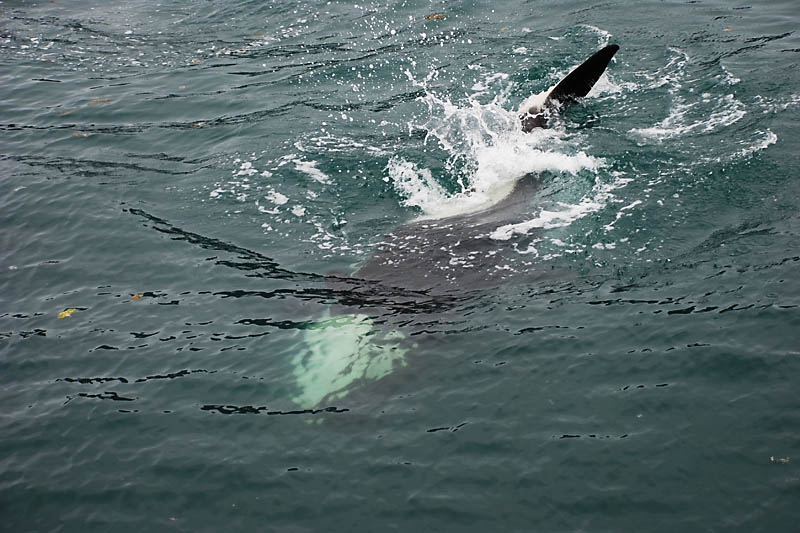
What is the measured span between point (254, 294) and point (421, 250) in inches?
A: 79.0

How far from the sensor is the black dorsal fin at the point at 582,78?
8.79m

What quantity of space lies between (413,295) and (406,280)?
11.3 inches

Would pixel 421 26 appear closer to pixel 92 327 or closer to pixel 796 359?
pixel 92 327

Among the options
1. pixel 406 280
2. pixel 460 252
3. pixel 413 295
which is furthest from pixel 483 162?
pixel 413 295

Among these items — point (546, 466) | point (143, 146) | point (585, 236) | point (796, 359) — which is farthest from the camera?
point (143, 146)

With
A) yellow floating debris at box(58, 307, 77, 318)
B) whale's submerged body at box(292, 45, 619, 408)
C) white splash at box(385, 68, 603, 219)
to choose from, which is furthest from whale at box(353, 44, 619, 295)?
yellow floating debris at box(58, 307, 77, 318)

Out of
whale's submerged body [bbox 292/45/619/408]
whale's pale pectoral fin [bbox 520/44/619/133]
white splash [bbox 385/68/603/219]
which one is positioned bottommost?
whale's submerged body [bbox 292/45/619/408]

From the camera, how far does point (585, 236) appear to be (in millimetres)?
7605

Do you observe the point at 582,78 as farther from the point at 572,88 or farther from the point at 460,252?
the point at 460,252

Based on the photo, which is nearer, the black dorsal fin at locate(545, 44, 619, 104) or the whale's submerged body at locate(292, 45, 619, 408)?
the whale's submerged body at locate(292, 45, 619, 408)

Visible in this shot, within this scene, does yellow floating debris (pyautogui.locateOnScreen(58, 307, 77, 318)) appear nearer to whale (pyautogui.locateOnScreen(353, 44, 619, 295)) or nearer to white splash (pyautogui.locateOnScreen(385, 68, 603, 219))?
whale (pyautogui.locateOnScreen(353, 44, 619, 295))

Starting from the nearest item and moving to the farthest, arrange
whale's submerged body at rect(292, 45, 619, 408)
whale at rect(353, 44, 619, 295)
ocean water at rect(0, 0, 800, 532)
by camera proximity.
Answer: ocean water at rect(0, 0, 800, 532) < whale's submerged body at rect(292, 45, 619, 408) < whale at rect(353, 44, 619, 295)

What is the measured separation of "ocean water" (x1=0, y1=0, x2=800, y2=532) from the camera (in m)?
4.99

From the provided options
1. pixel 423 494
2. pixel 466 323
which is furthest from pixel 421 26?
pixel 423 494
